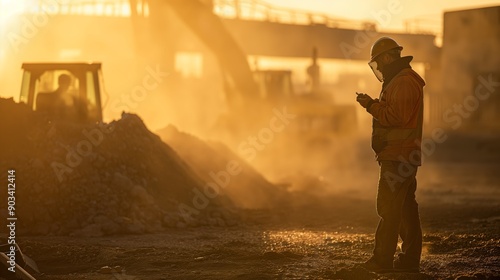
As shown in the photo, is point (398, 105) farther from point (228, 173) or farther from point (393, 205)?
point (228, 173)

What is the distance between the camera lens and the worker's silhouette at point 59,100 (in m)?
14.8

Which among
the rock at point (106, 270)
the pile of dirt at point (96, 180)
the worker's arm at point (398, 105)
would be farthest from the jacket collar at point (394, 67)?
the pile of dirt at point (96, 180)

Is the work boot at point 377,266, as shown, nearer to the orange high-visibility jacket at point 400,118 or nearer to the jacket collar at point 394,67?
the orange high-visibility jacket at point 400,118

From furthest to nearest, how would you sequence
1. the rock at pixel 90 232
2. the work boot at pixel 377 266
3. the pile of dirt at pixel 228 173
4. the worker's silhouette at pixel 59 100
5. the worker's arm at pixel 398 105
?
1. the pile of dirt at pixel 228 173
2. the worker's silhouette at pixel 59 100
3. the rock at pixel 90 232
4. the work boot at pixel 377 266
5. the worker's arm at pixel 398 105

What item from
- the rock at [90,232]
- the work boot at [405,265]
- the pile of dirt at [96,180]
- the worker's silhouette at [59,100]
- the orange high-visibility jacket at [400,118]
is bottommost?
the rock at [90,232]

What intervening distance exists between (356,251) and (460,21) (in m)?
33.5

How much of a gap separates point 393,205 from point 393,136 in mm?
661

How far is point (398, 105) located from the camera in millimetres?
7691

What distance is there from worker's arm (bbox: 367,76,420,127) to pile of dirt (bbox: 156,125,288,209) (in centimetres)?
751

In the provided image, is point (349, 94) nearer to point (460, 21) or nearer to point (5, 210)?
point (460, 21)

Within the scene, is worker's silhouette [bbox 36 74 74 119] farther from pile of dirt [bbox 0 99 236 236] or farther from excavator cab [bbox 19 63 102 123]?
pile of dirt [bbox 0 99 236 236]

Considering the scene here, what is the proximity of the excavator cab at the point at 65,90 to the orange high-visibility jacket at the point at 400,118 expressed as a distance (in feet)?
27.4

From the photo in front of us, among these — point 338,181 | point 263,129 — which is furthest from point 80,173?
point 263,129

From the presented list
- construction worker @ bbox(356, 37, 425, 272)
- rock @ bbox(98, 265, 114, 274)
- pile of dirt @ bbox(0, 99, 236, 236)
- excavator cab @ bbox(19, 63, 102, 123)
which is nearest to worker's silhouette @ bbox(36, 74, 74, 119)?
excavator cab @ bbox(19, 63, 102, 123)
